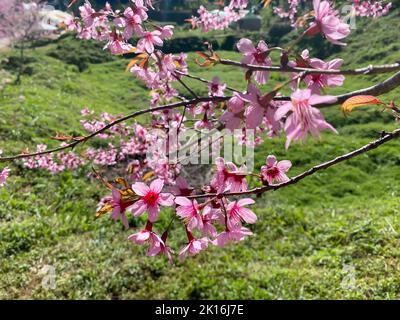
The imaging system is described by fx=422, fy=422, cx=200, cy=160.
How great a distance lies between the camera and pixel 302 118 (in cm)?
92

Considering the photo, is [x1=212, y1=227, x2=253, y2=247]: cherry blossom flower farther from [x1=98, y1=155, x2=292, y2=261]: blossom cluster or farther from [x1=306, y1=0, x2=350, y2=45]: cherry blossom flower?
[x1=306, y1=0, x2=350, y2=45]: cherry blossom flower

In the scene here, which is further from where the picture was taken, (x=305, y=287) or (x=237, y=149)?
(x=237, y=149)

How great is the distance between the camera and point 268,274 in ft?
14.5

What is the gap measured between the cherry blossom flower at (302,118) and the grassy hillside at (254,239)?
3089 millimetres

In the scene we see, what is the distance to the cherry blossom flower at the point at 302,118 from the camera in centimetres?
91

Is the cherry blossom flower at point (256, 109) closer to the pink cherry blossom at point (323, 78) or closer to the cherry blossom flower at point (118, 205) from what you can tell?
the pink cherry blossom at point (323, 78)

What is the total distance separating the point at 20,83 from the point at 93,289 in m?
10.2

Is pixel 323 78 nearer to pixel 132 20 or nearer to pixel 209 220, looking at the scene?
pixel 209 220

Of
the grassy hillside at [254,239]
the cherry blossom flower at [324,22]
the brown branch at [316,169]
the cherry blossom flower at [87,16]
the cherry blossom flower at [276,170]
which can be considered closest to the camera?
the cherry blossom flower at [324,22]

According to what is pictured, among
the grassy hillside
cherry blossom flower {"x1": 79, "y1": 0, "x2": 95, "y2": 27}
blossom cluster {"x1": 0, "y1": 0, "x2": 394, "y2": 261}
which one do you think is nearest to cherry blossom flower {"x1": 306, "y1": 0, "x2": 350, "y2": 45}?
blossom cluster {"x1": 0, "y1": 0, "x2": 394, "y2": 261}

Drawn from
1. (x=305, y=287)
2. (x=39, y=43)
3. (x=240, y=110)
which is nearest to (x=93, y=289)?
(x=305, y=287)

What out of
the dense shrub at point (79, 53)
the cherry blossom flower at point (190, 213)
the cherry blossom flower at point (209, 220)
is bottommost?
the dense shrub at point (79, 53)

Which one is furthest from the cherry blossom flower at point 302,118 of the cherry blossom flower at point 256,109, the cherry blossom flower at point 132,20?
the cherry blossom flower at point 132,20
